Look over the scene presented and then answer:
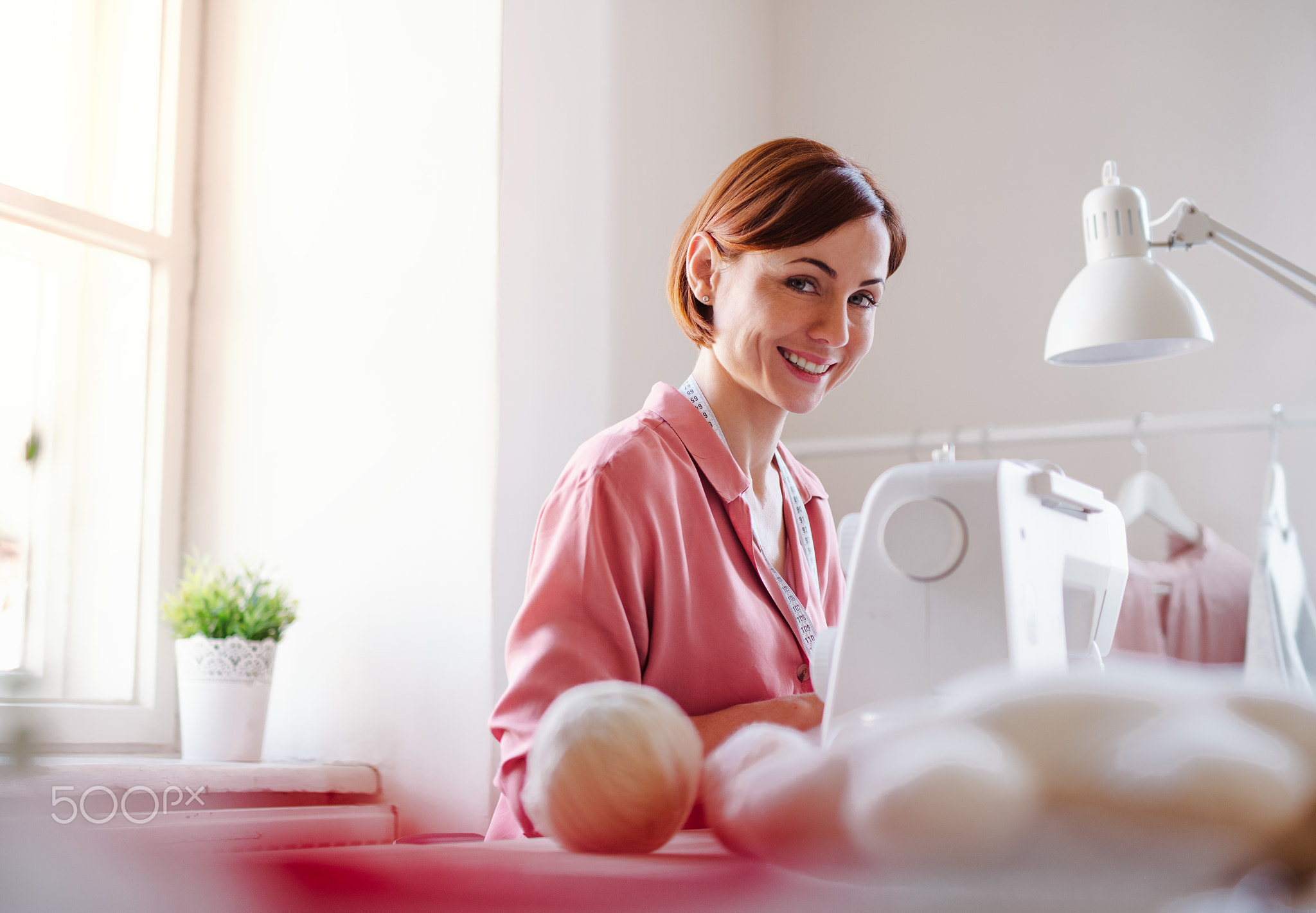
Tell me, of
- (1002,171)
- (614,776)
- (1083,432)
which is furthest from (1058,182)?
(614,776)

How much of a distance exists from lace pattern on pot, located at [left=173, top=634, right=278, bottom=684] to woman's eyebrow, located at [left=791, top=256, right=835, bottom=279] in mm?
1022

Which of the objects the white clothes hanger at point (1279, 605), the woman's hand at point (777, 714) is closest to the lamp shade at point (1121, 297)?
the white clothes hanger at point (1279, 605)

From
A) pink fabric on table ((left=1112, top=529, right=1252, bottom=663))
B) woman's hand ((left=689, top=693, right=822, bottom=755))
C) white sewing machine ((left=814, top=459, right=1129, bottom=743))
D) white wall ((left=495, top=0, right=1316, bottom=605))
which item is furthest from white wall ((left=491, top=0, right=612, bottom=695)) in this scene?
white sewing machine ((left=814, top=459, right=1129, bottom=743))

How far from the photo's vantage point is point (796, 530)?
3.79ft

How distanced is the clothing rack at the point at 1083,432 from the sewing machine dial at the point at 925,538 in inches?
41.2

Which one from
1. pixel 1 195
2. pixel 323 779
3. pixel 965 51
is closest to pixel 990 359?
pixel 965 51

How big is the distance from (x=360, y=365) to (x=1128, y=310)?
3.78ft

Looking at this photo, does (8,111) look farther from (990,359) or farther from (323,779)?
(990,359)

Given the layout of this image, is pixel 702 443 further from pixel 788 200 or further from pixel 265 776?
pixel 265 776

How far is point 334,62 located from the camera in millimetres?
1888

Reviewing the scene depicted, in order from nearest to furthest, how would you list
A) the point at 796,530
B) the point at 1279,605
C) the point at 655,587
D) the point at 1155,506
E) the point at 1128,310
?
the point at 655,587, the point at 796,530, the point at 1128,310, the point at 1279,605, the point at 1155,506

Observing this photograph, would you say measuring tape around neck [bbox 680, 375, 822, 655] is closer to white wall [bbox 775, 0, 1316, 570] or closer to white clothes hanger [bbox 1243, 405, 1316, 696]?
white clothes hanger [bbox 1243, 405, 1316, 696]

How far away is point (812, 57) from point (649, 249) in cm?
87

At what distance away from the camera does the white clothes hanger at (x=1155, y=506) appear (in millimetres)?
1942
